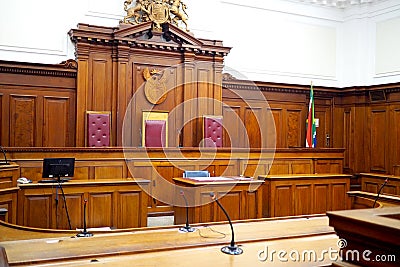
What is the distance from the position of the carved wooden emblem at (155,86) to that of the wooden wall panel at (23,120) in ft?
5.71

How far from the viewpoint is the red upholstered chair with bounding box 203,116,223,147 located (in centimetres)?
724

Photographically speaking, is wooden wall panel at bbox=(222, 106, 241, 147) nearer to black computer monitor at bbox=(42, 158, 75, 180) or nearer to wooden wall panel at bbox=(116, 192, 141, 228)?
wooden wall panel at bbox=(116, 192, 141, 228)

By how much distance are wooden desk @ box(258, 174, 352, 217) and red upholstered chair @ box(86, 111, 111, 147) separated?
2.50 m

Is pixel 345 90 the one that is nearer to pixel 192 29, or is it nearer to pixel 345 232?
pixel 192 29

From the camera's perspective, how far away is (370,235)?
158cm

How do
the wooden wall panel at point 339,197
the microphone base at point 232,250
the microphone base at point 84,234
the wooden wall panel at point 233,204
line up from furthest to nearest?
1. the wooden wall panel at point 339,197
2. the wooden wall panel at point 233,204
3. the microphone base at point 84,234
4. the microphone base at point 232,250

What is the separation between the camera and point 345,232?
1.71 meters

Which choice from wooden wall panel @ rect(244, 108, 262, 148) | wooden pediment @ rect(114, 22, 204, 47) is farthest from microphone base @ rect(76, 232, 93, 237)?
wooden wall panel @ rect(244, 108, 262, 148)

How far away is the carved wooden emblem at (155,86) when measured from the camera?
705 cm

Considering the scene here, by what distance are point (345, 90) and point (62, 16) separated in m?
5.71

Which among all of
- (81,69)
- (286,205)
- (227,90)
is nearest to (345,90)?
(227,90)

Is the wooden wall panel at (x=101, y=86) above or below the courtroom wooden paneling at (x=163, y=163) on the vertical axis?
above

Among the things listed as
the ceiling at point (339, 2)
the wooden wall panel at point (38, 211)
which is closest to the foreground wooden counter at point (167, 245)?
the wooden wall panel at point (38, 211)

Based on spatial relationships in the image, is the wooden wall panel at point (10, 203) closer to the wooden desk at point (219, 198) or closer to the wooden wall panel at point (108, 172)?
the wooden wall panel at point (108, 172)
